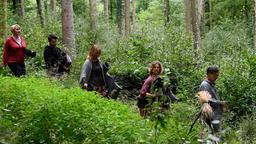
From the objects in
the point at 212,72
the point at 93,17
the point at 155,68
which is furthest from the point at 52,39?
the point at 93,17

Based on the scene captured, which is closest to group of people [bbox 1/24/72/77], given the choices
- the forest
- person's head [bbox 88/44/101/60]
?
the forest

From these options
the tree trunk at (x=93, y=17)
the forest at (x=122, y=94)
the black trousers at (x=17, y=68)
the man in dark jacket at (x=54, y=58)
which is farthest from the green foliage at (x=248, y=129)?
the tree trunk at (x=93, y=17)

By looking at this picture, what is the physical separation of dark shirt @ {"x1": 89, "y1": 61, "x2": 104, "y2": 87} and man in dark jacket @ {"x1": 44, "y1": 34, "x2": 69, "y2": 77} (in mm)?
2166

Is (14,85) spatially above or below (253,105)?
above

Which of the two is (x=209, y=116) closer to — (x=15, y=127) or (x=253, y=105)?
(x=15, y=127)

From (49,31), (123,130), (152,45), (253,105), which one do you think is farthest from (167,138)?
(49,31)

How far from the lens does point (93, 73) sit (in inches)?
410

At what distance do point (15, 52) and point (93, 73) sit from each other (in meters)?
2.60

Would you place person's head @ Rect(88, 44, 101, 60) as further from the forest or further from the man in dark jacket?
the man in dark jacket

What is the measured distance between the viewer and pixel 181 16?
4962 cm

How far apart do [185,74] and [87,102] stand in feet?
22.7

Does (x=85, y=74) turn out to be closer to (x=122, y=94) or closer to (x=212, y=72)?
(x=212, y=72)

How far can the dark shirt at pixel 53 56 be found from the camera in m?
12.4

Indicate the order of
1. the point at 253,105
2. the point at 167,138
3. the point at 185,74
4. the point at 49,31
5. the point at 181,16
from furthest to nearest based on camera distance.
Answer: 1. the point at 181,16
2. the point at 49,31
3. the point at 185,74
4. the point at 253,105
5. the point at 167,138
